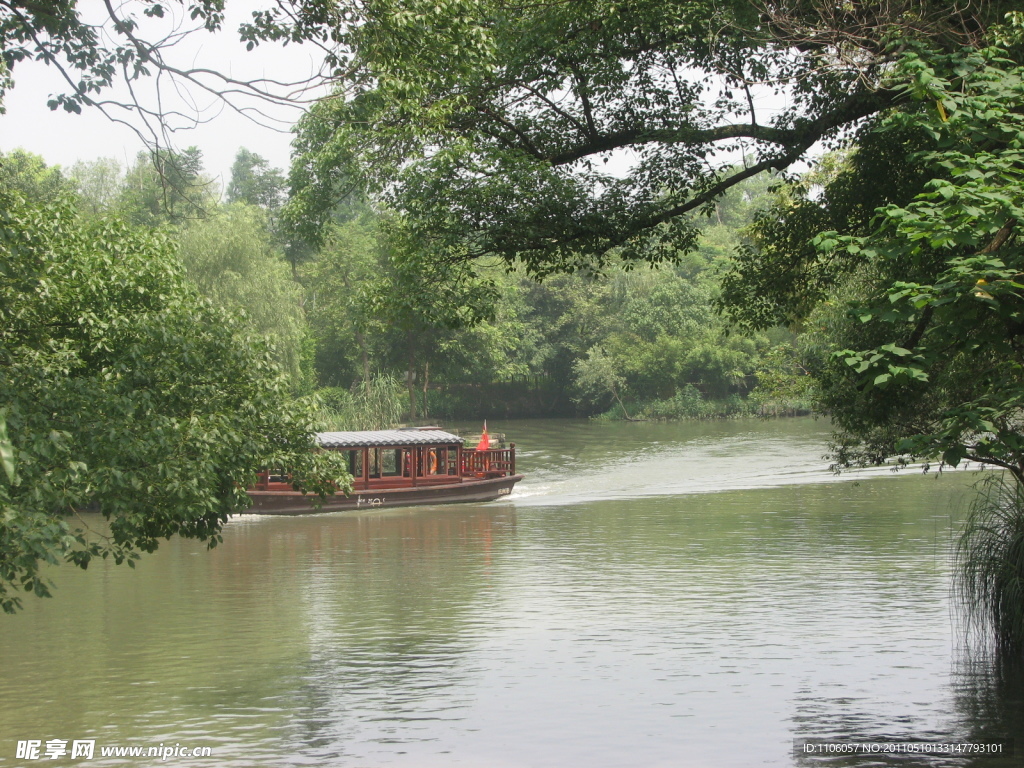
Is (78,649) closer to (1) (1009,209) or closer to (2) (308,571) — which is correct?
(2) (308,571)

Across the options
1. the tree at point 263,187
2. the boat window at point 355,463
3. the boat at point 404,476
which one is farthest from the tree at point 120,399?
the tree at point 263,187

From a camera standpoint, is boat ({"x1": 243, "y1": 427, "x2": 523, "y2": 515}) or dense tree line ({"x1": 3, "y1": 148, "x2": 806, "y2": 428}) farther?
dense tree line ({"x1": 3, "y1": 148, "x2": 806, "y2": 428})

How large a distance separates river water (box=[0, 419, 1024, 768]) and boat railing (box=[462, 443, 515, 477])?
4881 mm

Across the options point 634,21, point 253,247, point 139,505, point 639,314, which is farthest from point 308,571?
point 639,314

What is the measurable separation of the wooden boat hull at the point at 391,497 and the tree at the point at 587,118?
1726 cm

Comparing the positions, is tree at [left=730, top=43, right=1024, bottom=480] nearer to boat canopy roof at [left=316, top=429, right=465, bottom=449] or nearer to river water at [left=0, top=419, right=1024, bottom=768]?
river water at [left=0, top=419, right=1024, bottom=768]

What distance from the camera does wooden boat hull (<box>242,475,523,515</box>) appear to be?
30.3 metres

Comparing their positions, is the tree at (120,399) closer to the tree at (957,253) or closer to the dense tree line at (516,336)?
the tree at (957,253)

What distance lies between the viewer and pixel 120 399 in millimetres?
10406

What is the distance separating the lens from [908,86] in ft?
27.8

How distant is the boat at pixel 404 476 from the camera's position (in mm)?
30531

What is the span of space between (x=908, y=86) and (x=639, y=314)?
57.9m

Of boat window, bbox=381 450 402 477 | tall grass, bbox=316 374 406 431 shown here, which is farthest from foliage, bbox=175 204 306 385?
boat window, bbox=381 450 402 477

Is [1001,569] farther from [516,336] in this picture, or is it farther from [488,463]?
[516,336]
